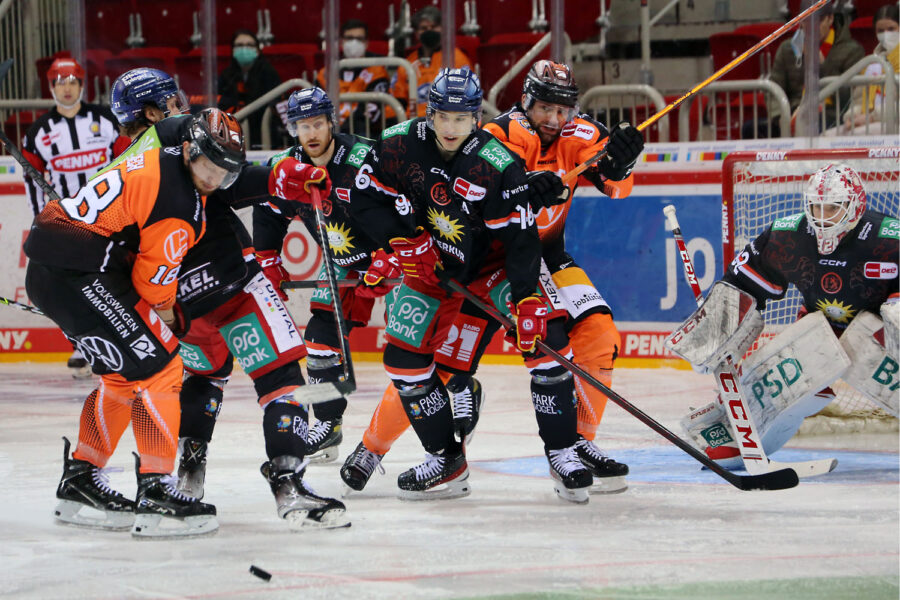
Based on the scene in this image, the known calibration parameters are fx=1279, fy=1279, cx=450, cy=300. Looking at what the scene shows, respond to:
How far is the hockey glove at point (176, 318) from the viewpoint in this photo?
362 cm

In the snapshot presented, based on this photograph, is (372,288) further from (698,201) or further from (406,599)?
(698,201)

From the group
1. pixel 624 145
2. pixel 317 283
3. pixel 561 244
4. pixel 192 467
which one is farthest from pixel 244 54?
pixel 192 467

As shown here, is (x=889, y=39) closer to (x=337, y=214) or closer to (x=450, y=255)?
(x=337, y=214)

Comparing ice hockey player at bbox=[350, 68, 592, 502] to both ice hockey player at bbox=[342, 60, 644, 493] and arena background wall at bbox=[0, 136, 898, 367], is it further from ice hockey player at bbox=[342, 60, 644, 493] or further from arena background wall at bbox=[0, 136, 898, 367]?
arena background wall at bbox=[0, 136, 898, 367]

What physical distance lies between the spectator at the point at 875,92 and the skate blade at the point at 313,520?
405cm

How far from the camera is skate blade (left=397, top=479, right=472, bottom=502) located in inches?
161

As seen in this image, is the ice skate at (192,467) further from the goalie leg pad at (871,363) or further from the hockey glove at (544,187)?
the goalie leg pad at (871,363)

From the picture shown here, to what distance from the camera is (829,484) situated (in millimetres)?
4230

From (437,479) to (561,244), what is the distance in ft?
3.14

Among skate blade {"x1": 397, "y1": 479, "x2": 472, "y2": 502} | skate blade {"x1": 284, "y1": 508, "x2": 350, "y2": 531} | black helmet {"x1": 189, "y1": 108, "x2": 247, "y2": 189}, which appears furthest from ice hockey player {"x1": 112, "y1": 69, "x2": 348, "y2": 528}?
skate blade {"x1": 397, "y1": 479, "x2": 472, "y2": 502}

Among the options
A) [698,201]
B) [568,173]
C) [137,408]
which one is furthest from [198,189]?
[698,201]

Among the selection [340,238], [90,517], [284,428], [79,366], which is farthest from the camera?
[79,366]

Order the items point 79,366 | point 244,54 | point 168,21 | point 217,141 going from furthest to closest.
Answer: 1. point 168,21
2. point 244,54
3. point 79,366
4. point 217,141

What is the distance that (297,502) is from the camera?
3600 millimetres
